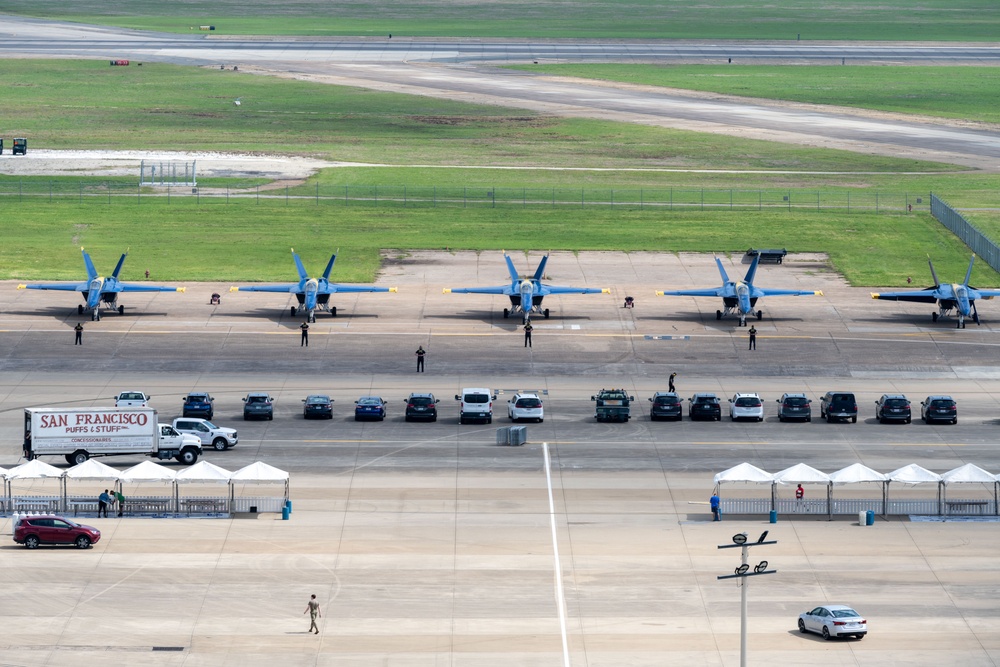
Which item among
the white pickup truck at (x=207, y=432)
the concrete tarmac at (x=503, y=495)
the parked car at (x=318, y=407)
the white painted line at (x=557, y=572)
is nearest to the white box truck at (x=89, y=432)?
the concrete tarmac at (x=503, y=495)

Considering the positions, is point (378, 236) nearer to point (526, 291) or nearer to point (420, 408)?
point (526, 291)

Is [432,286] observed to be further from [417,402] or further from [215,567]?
[215,567]

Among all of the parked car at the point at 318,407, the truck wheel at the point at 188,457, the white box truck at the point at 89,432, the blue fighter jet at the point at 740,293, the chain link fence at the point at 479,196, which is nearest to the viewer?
the white box truck at the point at 89,432

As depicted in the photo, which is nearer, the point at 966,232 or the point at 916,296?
the point at 916,296

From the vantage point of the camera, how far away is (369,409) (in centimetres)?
8662

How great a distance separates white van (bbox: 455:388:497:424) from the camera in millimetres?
86062

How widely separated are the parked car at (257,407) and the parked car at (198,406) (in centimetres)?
195

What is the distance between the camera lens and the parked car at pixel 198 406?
86.1 metres

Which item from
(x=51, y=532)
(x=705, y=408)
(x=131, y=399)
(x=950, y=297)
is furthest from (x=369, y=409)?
(x=950, y=297)

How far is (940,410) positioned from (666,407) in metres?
14.9

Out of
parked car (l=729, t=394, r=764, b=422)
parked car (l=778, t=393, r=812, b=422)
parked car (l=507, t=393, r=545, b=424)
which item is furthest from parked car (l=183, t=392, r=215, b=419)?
parked car (l=778, t=393, r=812, b=422)

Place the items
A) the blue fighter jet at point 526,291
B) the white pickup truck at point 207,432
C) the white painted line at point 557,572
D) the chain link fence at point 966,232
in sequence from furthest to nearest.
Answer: the chain link fence at point 966,232
the blue fighter jet at point 526,291
the white pickup truck at point 207,432
the white painted line at point 557,572

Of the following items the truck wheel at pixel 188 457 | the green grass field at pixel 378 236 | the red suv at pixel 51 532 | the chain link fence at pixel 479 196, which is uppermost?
the chain link fence at pixel 479 196

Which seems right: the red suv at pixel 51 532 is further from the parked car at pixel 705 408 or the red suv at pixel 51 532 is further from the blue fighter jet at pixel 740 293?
the blue fighter jet at pixel 740 293
